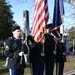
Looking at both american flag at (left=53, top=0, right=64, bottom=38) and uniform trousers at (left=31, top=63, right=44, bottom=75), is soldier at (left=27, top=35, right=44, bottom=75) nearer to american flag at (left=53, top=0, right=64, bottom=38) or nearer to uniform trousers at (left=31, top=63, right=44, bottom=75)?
uniform trousers at (left=31, top=63, right=44, bottom=75)

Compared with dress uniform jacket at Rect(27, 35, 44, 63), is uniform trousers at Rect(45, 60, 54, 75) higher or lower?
lower

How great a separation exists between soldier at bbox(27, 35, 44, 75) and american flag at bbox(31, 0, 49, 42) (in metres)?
0.17

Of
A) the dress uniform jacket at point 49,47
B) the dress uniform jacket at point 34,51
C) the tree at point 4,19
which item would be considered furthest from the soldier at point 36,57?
the tree at point 4,19

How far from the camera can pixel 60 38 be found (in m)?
9.90

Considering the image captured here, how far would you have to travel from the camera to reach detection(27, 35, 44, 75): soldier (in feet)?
27.1

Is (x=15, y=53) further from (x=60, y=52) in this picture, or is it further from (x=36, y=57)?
(x=60, y=52)

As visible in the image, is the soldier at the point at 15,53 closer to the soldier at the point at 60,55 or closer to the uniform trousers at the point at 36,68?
the uniform trousers at the point at 36,68

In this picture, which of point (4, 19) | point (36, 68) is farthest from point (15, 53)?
point (4, 19)

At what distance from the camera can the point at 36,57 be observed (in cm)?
838

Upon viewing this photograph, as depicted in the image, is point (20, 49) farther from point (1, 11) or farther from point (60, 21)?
point (1, 11)

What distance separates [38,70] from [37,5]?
1998 millimetres

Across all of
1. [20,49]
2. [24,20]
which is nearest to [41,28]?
[24,20]

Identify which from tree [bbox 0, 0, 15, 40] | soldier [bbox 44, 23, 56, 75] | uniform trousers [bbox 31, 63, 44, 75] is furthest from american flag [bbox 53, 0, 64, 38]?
tree [bbox 0, 0, 15, 40]

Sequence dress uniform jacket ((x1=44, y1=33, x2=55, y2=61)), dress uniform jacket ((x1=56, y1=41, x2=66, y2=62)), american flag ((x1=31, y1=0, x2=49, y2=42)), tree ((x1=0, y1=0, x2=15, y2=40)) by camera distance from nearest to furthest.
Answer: american flag ((x1=31, y1=0, x2=49, y2=42)) < dress uniform jacket ((x1=44, y1=33, x2=55, y2=61)) < dress uniform jacket ((x1=56, y1=41, x2=66, y2=62)) < tree ((x1=0, y1=0, x2=15, y2=40))
